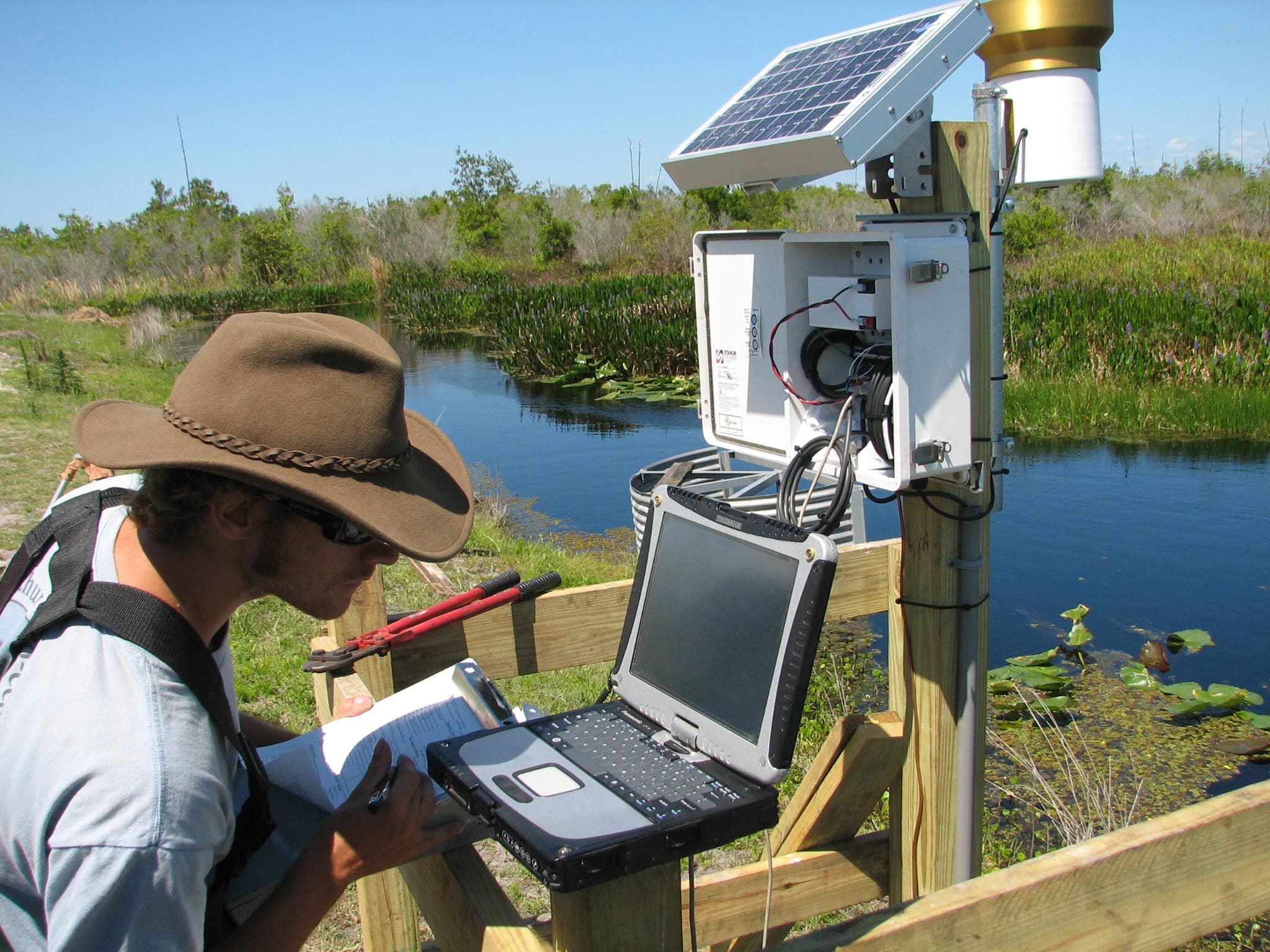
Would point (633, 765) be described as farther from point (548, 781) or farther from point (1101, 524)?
point (1101, 524)

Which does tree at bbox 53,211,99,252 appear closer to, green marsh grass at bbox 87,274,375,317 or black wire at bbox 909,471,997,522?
green marsh grass at bbox 87,274,375,317

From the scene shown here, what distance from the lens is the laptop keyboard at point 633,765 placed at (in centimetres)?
147

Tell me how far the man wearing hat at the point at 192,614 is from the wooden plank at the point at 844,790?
0.89m

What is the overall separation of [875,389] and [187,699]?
4.68 feet

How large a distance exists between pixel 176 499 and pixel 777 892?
4.77 ft

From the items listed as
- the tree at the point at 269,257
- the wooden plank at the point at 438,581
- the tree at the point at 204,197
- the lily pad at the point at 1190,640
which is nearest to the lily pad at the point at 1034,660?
the lily pad at the point at 1190,640

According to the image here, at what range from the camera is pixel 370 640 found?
2238 mm

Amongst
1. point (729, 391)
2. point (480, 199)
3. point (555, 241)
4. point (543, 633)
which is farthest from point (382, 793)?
point (480, 199)

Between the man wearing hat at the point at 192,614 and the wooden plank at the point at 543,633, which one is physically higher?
the man wearing hat at the point at 192,614

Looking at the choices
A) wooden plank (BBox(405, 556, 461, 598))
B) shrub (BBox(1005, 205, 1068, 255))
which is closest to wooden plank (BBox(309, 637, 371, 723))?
wooden plank (BBox(405, 556, 461, 598))

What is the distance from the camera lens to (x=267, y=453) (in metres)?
1.46

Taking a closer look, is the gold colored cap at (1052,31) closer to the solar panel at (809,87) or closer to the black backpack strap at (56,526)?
the solar panel at (809,87)

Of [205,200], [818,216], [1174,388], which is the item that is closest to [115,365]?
[1174,388]

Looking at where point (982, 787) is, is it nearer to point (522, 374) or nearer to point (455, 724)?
point (455, 724)
